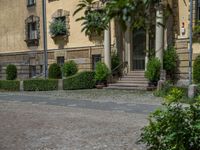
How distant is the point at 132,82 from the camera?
2223 centimetres

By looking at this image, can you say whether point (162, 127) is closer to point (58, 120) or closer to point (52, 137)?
point (52, 137)

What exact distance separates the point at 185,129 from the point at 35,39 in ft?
86.3

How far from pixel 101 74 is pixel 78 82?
4.77ft

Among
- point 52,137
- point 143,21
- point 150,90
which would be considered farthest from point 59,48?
point 143,21

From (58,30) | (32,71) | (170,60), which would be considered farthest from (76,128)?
(32,71)

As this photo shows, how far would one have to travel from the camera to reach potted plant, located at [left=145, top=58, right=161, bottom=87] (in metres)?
20.2

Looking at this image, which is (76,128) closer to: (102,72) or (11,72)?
(102,72)

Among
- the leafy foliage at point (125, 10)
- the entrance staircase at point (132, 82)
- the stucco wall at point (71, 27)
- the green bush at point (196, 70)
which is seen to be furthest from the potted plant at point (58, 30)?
the leafy foliage at point (125, 10)

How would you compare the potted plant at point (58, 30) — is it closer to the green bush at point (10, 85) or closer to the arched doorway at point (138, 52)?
the green bush at point (10, 85)

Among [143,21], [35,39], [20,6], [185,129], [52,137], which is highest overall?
[20,6]

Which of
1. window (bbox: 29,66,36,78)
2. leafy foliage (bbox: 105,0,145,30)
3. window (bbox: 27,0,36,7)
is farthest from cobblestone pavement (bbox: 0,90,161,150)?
window (bbox: 27,0,36,7)

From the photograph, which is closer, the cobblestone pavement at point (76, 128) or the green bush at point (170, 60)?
the cobblestone pavement at point (76, 128)

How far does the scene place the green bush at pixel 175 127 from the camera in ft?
15.3

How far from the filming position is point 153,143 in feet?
16.4
